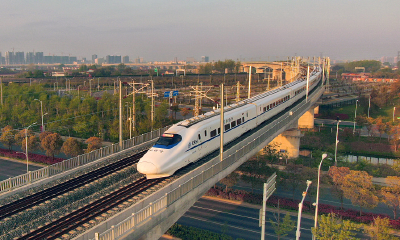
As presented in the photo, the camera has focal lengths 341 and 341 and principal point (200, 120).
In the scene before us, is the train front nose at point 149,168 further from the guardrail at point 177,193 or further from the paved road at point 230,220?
the paved road at point 230,220

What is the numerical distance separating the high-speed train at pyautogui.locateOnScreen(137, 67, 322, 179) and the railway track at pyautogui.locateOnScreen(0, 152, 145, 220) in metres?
3.78

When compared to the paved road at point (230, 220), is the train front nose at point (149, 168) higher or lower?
higher

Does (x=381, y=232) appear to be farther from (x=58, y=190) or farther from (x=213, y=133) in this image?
(x=58, y=190)

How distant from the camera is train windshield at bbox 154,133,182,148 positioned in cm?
2025

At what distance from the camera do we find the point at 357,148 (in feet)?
156

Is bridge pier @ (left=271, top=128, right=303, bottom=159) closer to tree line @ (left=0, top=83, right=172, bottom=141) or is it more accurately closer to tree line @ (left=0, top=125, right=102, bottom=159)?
tree line @ (left=0, top=83, right=172, bottom=141)

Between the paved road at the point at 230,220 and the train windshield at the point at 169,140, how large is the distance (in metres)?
7.18

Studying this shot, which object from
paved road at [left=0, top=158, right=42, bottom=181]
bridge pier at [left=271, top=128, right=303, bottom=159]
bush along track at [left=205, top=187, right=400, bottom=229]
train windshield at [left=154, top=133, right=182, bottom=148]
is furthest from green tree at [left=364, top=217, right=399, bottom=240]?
paved road at [left=0, top=158, right=42, bottom=181]

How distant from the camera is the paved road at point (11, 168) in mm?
35938

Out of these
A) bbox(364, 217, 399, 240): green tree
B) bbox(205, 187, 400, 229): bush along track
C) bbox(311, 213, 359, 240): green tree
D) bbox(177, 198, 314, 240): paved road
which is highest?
bbox(311, 213, 359, 240): green tree

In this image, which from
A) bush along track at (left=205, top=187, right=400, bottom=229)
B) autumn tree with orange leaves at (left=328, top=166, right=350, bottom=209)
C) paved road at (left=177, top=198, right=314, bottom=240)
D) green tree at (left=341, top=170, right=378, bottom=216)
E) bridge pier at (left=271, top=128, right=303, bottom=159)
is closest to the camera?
paved road at (left=177, top=198, right=314, bottom=240)

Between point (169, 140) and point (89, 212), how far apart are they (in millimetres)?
6342

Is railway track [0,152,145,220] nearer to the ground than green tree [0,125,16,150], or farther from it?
farther from it

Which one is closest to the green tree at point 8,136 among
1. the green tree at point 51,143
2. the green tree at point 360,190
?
the green tree at point 51,143
